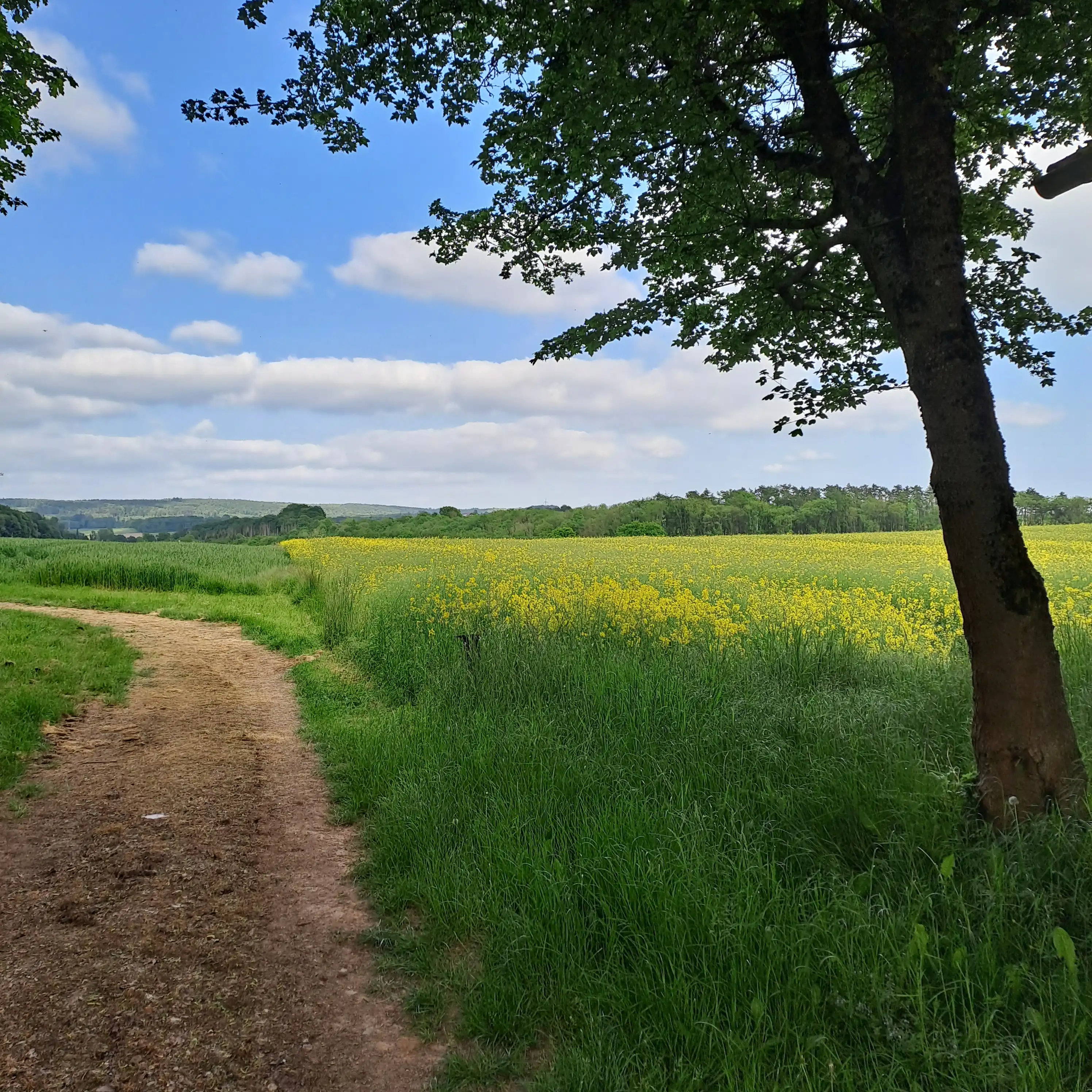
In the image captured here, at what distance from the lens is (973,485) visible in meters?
3.78

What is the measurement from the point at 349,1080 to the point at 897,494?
367ft

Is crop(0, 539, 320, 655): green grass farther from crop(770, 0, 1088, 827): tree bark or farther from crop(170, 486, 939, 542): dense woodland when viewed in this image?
crop(170, 486, 939, 542): dense woodland

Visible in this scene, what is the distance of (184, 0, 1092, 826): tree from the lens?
378 cm

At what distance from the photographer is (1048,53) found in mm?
3930

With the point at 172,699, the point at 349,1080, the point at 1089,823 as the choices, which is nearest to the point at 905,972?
the point at 1089,823

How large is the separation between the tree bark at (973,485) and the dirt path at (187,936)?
3.51m

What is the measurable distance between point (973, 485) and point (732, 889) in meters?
2.65

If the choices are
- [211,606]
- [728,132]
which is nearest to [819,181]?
[728,132]

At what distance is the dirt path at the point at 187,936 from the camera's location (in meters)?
2.87

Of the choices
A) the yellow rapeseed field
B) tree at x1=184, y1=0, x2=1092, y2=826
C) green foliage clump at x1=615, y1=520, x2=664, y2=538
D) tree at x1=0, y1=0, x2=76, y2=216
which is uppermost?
tree at x1=0, y1=0, x2=76, y2=216

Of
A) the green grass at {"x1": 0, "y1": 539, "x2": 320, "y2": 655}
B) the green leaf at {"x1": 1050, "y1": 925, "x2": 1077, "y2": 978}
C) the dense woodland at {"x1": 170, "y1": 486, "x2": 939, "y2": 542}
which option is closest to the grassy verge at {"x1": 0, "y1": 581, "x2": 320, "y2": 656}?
the green grass at {"x1": 0, "y1": 539, "x2": 320, "y2": 655}

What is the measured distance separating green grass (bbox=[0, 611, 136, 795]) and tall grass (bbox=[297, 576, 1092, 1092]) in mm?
3310

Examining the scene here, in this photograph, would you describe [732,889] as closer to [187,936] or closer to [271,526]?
[187,936]

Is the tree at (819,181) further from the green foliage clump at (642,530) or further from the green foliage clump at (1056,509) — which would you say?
the green foliage clump at (1056,509)
